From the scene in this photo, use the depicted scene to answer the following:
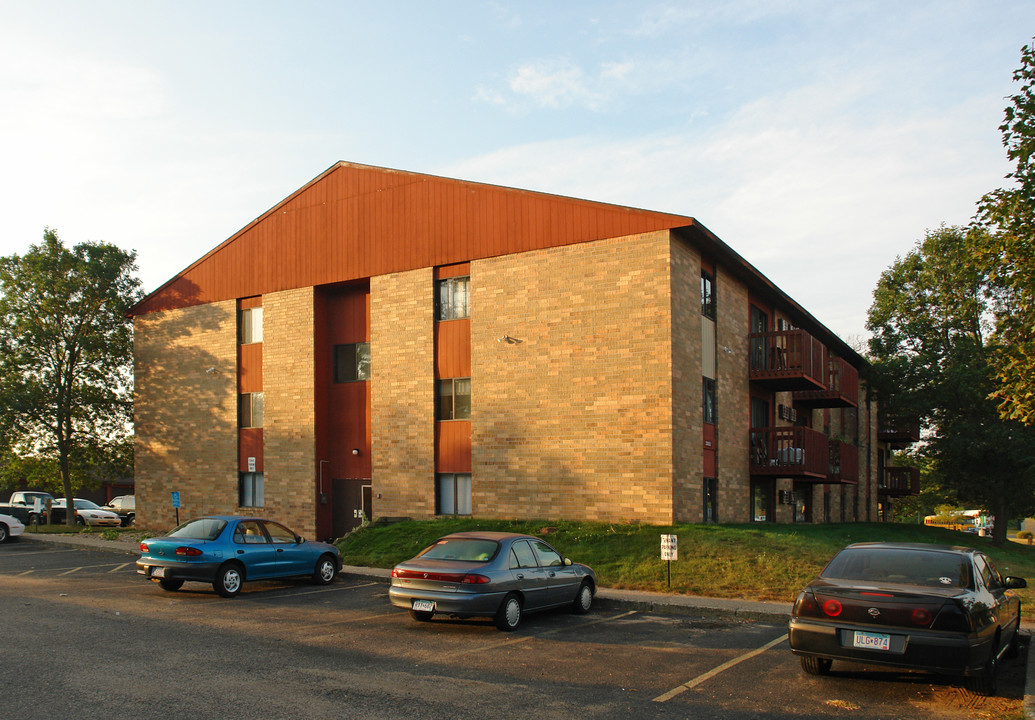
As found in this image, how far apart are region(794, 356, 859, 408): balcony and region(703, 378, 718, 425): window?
6.96 metres

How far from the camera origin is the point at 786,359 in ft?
83.1

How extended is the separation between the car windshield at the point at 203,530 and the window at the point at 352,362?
10663 mm

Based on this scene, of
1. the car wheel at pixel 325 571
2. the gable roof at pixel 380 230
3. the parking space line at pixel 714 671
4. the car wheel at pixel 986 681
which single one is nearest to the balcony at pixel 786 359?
the gable roof at pixel 380 230

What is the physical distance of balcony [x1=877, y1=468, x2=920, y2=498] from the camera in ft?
142

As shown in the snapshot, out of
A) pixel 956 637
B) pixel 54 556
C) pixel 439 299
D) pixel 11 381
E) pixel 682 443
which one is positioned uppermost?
pixel 439 299

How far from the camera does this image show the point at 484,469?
22.5m

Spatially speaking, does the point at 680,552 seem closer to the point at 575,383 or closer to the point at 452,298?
the point at 575,383

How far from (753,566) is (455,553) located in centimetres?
684

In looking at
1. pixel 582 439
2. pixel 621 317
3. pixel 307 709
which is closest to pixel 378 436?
pixel 582 439

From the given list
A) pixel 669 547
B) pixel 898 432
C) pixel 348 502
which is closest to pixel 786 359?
pixel 669 547

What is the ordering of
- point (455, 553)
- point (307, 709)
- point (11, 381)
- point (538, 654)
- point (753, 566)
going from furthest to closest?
point (11, 381) → point (753, 566) → point (455, 553) → point (538, 654) → point (307, 709)

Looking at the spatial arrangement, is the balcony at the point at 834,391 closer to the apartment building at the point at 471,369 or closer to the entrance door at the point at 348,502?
the apartment building at the point at 471,369

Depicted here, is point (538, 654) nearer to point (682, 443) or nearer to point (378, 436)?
point (682, 443)

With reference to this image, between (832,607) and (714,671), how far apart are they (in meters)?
1.69
